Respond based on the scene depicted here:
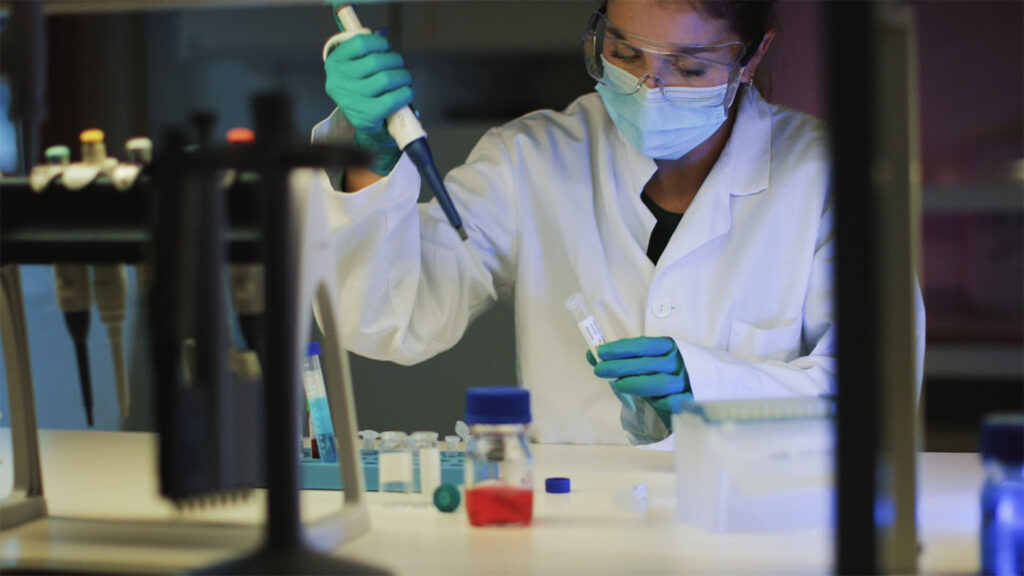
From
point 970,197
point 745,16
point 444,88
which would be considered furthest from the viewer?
point 970,197

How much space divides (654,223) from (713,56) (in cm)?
43

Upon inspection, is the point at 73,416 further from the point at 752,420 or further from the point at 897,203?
the point at 897,203

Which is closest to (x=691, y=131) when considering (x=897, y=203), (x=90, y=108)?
(x=897, y=203)

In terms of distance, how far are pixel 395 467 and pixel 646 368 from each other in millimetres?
592

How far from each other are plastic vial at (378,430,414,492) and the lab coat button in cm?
94

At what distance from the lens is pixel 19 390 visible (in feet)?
3.74

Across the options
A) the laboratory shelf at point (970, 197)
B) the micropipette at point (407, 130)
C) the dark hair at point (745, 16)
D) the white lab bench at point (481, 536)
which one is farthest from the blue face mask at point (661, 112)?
the laboratory shelf at point (970, 197)

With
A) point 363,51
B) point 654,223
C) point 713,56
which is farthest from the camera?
point 654,223

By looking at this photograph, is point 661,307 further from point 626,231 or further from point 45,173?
point 45,173

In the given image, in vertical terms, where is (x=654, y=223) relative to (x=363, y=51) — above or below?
below

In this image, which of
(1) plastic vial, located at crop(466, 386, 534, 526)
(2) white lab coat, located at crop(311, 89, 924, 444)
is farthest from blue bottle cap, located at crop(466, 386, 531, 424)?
(2) white lab coat, located at crop(311, 89, 924, 444)

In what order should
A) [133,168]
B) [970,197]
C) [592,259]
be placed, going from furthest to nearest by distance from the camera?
[970,197] < [592,259] < [133,168]

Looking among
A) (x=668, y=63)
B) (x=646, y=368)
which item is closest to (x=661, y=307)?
(x=646, y=368)

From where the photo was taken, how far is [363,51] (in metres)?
1.69
